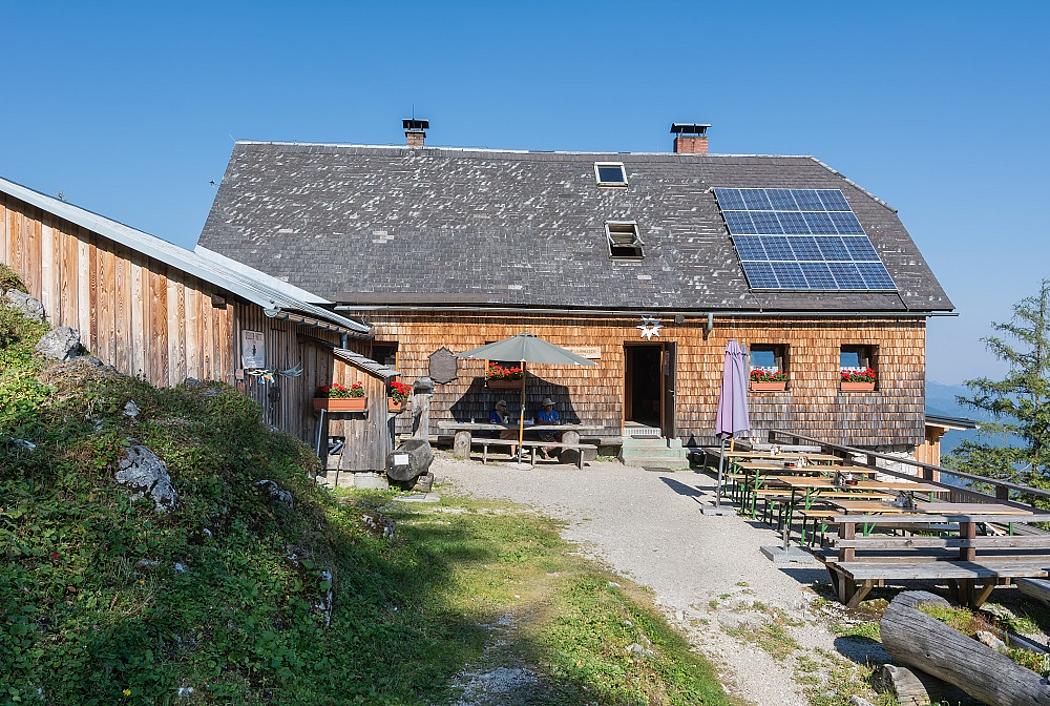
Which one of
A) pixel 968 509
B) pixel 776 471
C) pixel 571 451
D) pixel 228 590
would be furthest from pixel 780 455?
pixel 228 590

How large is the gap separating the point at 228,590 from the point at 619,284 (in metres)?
12.8

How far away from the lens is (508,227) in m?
17.6

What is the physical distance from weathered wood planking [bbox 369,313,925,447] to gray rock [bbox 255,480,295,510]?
9.80 m

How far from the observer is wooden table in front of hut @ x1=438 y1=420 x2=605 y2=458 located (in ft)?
48.4

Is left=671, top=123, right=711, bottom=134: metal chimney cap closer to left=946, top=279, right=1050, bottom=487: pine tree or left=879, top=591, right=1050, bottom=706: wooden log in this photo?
left=946, top=279, right=1050, bottom=487: pine tree

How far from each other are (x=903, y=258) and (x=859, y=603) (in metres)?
12.6

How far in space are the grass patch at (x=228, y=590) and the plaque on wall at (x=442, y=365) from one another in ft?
26.9

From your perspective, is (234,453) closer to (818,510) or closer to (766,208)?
(818,510)

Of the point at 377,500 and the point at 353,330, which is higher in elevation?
the point at 353,330

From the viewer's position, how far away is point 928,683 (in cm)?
590

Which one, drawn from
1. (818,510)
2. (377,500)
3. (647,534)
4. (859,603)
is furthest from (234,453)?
(818,510)

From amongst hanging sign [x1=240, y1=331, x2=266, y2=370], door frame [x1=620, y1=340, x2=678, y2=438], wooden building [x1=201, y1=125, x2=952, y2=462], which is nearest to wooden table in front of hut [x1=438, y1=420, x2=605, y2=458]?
wooden building [x1=201, y1=125, x2=952, y2=462]

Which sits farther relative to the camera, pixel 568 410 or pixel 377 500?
pixel 568 410

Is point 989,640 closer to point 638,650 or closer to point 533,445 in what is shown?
point 638,650
